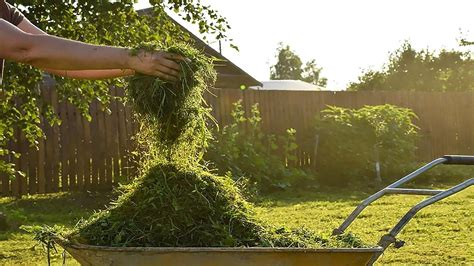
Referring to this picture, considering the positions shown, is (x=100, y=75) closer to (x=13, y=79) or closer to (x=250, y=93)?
(x=13, y=79)

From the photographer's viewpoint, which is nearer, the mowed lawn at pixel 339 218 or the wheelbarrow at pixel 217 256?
the wheelbarrow at pixel 217 256

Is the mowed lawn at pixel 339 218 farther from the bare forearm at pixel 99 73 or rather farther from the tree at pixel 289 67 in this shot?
the tree at pixel 289 67

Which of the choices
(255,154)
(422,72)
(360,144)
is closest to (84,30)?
(255,154)

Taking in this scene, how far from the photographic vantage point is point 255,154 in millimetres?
11273

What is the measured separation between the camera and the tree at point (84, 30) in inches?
243

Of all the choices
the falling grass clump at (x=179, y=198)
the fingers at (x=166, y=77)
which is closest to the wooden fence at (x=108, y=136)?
the falling grass clump at (x=179, y=198)

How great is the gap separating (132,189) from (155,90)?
448 millimetres

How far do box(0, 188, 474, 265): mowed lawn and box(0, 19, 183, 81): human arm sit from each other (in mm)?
2189

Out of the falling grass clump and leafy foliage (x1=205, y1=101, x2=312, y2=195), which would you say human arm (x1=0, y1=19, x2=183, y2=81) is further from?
leafy foliage (x1=205, y1=101, x2=312, y2=195)

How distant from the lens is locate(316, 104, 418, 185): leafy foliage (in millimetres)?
12352

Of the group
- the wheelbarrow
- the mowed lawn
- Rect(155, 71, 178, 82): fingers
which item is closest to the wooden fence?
the mowed lawn

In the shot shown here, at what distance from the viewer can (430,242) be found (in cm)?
644

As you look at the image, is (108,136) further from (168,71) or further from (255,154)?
(168,71)

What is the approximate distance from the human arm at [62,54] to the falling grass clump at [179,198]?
0.26 m
